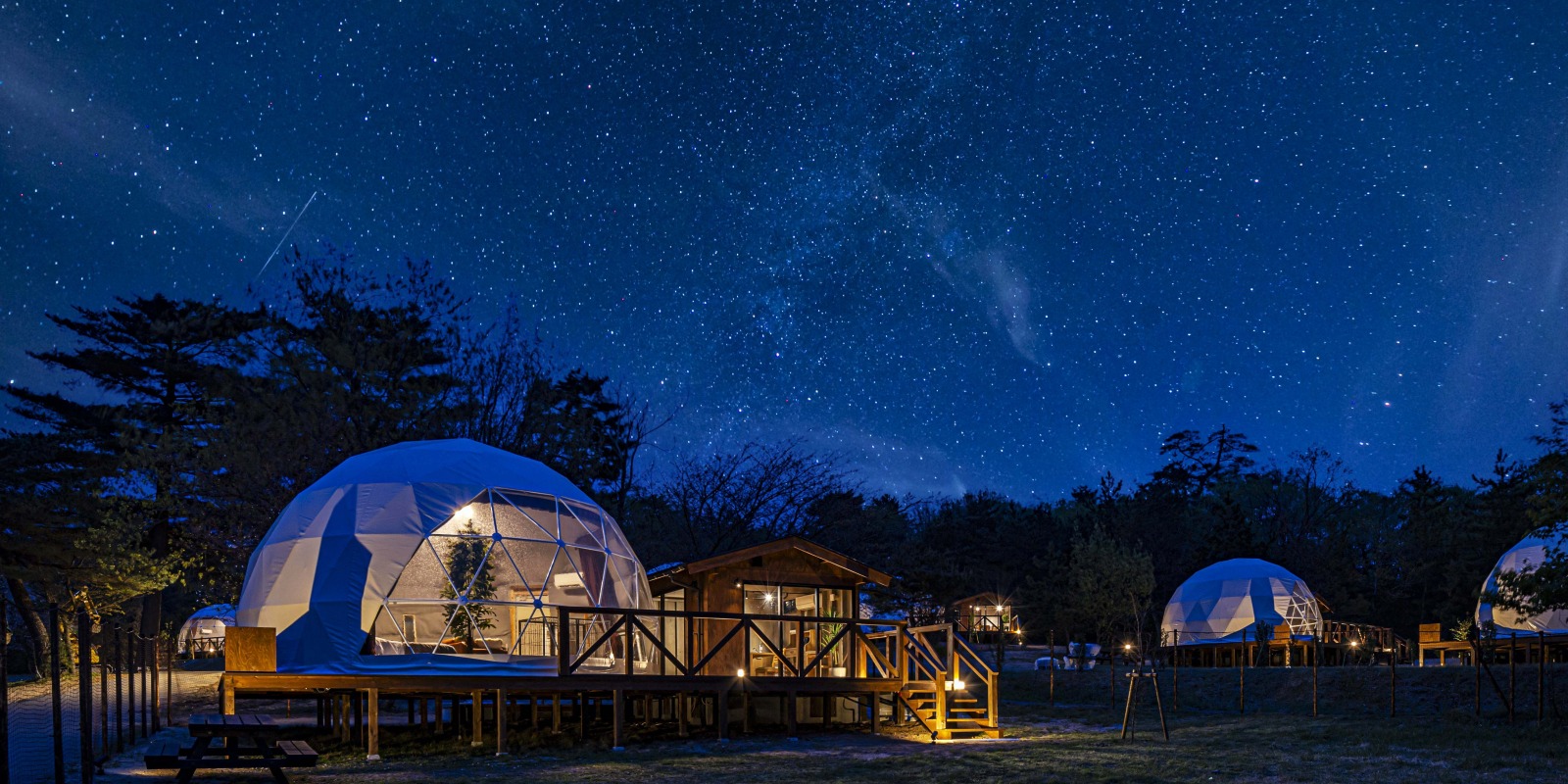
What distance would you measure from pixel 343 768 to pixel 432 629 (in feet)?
10.6

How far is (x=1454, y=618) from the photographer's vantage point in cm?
4747

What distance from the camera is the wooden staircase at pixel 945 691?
18953 millimetres

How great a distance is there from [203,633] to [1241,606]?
45.5 metres

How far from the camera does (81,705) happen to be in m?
9.73

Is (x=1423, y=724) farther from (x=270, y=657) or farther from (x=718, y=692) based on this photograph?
(x=270, y=657)

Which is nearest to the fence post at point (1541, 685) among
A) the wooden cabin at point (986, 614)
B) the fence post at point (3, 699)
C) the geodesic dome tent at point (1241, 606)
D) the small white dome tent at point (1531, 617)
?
the small white dome tent at point (1531, 617)

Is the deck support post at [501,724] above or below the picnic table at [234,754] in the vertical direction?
below

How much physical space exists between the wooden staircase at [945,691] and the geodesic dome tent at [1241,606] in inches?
878

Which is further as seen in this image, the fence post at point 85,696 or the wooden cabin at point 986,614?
the wooden cabin at point 986,614

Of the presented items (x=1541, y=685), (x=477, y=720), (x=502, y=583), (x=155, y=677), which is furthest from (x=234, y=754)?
(x=1541, y=685)

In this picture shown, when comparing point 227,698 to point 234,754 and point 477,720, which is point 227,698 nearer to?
point 477,720

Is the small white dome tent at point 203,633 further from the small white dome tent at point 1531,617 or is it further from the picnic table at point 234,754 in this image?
the small white dome tent at point 1531,617

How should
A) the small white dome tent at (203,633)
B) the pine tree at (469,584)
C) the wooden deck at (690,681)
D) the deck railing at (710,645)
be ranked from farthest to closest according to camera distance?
the small white dome tent at (203,633), the deck railing at (710,645), the pine tree at (469,584), the wooden deck at (690,681)

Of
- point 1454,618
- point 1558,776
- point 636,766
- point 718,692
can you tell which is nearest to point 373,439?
point 718,692
